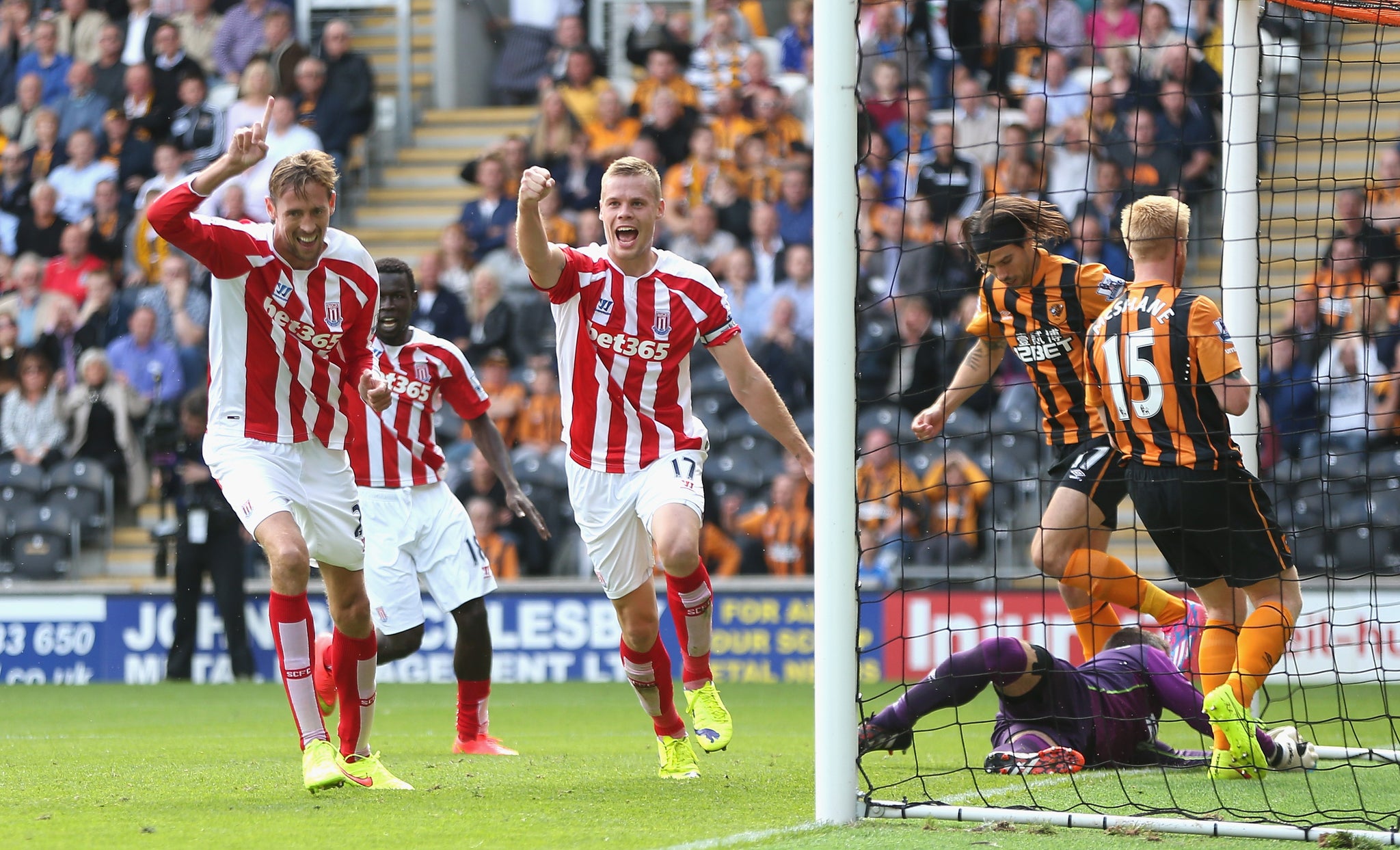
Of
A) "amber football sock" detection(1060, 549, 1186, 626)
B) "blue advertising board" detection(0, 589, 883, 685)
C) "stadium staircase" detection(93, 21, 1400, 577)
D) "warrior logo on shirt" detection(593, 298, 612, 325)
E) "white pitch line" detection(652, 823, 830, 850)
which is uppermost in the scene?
"stadium staircase" detection(93, 21, 1400, 577)

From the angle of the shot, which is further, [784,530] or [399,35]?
[399,35]

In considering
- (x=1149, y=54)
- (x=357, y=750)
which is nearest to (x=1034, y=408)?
(x=1149, y=54)

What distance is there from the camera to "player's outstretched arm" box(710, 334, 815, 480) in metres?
6.13

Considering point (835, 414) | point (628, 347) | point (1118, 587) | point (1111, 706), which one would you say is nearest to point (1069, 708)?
point (1111, 706)

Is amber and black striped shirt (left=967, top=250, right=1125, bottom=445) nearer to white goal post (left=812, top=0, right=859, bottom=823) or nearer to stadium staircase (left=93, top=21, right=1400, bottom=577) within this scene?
white goal post (left=812, top=0, right=859, bottom=823)

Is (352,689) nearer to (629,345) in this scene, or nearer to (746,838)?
(629,345)

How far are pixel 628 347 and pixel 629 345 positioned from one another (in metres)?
0.01

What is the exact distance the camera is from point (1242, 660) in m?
5.86

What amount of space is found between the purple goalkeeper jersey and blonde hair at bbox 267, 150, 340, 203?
3041mm

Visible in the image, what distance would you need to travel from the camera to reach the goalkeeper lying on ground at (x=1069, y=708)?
5.74 meters

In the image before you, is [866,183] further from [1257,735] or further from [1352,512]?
[1257,735]

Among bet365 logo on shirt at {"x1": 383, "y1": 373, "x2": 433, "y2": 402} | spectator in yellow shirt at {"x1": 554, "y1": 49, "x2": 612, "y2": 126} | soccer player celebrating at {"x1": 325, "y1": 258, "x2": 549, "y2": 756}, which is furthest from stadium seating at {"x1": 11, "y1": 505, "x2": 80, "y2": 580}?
bet365 logo on shirt at {"x1": 383, "y1": 373, "x2": 433, "y2": 402}

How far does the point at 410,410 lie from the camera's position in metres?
7.58

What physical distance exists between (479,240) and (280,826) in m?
10.9
